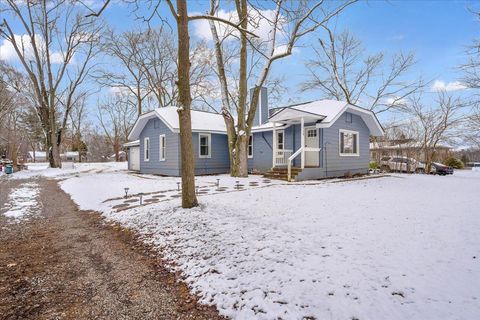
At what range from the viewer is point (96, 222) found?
604cm

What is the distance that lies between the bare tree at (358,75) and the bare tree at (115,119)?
27.1 meters

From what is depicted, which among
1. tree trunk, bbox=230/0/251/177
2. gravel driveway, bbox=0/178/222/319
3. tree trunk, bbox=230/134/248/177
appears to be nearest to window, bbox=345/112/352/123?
tree trunk, bbox=230/0/251/177

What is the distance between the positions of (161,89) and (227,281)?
2538 cm

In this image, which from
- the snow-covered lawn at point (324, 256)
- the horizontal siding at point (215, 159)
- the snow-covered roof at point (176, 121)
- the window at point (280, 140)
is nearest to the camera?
the snow-covered lawn at point (324, 256)

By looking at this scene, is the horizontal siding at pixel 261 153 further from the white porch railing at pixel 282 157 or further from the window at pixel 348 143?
the window at pixel 348 143

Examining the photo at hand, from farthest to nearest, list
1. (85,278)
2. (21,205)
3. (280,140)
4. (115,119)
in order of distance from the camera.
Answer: (115,119), (280,140), (21,205), (85,278)

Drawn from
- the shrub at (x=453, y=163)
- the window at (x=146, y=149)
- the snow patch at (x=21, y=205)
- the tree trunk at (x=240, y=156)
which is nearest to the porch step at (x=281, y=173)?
the tree trunk at (x=240, y=156)

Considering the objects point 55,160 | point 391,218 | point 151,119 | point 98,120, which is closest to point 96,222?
point 391,218

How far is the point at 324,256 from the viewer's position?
3510 millimetres

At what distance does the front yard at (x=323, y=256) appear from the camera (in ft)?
8.31

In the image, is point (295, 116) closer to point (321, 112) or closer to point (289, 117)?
point (289, 117)

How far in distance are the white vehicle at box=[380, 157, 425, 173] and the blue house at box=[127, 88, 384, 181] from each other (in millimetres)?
6227

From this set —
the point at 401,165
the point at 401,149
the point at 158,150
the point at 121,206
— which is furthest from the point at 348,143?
the point at 121,206

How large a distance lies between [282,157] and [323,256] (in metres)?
10.7
